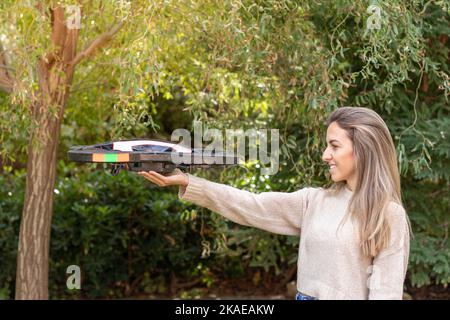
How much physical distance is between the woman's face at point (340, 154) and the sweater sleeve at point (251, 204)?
215mm

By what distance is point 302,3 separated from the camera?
4.71 m

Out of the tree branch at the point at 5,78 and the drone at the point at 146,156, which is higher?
the tree branch at the point at 5,78

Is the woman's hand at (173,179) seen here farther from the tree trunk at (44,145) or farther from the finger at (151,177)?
the tree trunk at (44,145)

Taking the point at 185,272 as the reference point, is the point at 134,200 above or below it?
above

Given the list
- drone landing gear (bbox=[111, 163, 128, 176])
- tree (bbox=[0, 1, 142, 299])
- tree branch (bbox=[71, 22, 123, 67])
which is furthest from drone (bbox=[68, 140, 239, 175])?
tree branch (bbox=[71, 22, 123, 67])

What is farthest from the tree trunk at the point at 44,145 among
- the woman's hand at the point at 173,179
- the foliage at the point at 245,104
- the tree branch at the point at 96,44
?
the woman's hand at the point at 173,179

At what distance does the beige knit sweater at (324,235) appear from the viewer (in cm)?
263

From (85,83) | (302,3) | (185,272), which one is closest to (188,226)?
(185,272)

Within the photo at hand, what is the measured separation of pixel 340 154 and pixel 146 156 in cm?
70

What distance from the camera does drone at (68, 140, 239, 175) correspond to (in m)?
2.63

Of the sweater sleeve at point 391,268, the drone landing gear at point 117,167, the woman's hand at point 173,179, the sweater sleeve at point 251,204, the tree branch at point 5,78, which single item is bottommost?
the sweater sleeve at point 391,268

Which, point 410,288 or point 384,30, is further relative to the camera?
point 410,288

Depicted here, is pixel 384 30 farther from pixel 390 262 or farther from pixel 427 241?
pixel 427 241
